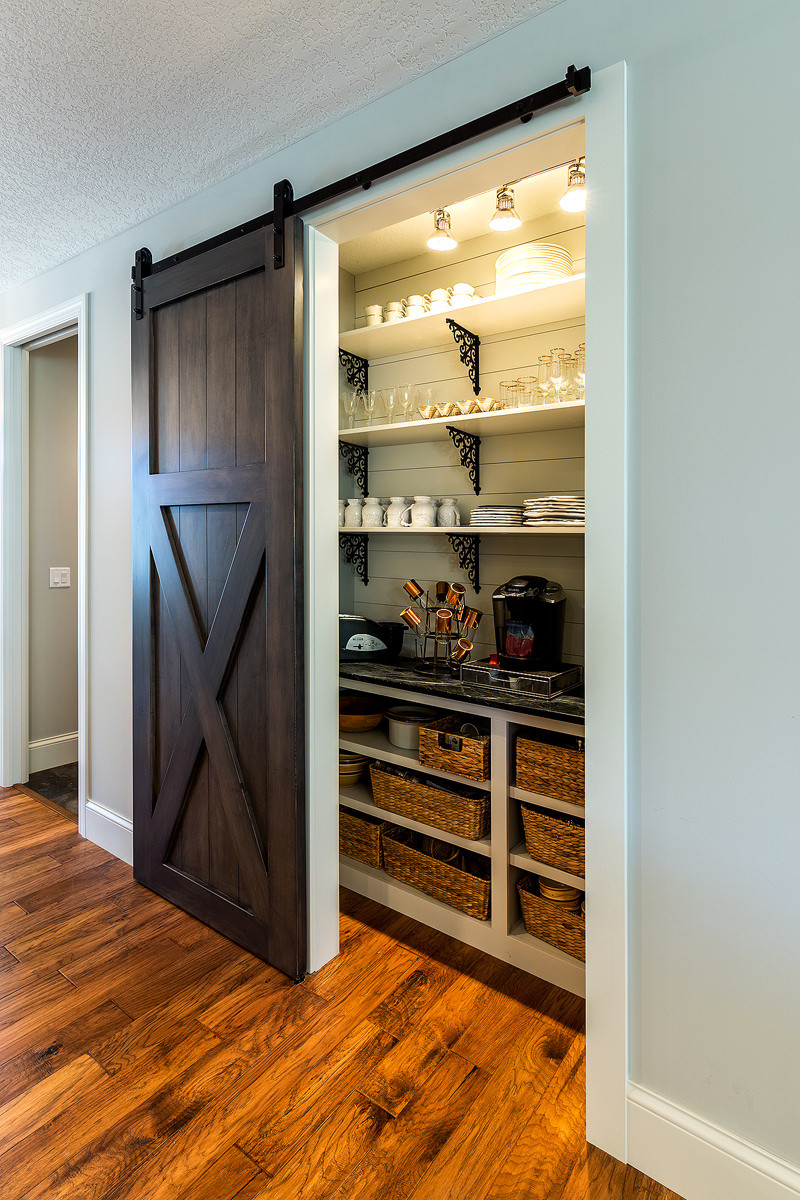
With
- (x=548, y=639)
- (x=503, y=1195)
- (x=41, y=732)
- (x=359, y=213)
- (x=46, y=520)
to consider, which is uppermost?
(x=359, y=213)

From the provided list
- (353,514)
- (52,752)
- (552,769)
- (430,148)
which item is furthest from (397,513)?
(52,752)

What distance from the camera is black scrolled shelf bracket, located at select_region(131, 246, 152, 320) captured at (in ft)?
7.88

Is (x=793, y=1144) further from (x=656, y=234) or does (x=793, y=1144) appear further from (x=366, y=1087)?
(x=656, y=234)

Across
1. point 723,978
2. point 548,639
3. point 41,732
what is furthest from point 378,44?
point 41,732

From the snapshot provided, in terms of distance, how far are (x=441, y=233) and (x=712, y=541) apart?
1630 millimetres

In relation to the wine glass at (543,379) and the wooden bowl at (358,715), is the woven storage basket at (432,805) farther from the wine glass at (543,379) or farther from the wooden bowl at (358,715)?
the wine glass at (543,379)

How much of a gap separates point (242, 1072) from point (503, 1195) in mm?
684

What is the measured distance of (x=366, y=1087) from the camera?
1611 mm

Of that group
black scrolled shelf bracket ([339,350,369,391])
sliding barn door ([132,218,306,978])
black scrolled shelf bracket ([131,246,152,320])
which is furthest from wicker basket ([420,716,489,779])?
black scrolled shelf bracket ([131,246,152,320])

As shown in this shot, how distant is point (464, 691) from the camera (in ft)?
7.09

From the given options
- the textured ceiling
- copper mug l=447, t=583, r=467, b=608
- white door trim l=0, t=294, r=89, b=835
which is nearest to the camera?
the textured ceiling

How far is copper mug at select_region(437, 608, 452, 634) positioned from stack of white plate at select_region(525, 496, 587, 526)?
49 cm

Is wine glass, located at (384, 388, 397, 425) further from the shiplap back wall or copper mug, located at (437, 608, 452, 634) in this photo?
copper mug, located at (437, 608, 452, 634)

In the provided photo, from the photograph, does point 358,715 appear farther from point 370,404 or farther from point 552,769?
point 370,404
